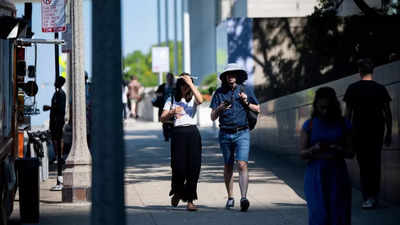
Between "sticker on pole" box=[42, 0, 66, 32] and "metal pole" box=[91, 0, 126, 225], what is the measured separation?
9.27m

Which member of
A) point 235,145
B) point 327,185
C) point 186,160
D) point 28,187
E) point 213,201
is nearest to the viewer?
point 327,185

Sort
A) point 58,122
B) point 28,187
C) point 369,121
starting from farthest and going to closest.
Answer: point 58,122, point 369,121, point 28,187

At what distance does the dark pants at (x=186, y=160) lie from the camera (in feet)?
36.1

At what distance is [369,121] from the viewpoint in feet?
34.3

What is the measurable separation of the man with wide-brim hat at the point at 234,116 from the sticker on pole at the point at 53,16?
3.22 meters

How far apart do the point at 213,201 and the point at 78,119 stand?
2.17 m

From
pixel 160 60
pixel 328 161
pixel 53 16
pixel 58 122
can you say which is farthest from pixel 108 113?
pixel 160 60

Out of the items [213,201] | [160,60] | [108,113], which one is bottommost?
[213,201]

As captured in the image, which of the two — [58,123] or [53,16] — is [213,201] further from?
[53,16]

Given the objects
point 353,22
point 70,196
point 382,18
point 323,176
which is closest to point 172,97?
point 70,196

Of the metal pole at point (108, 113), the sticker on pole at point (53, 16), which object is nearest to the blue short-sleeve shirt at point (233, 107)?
the sticker on pole at point (53, 16)

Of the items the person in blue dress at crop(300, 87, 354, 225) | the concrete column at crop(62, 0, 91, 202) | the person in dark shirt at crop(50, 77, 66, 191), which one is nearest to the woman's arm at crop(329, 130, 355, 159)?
the person in blue dress at crop(300, 87, 354, 225)

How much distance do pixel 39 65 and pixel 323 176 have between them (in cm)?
1036

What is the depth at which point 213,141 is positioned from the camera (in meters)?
24.0
